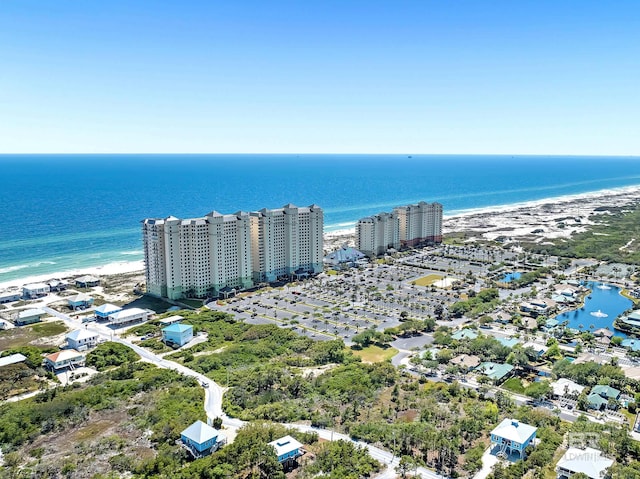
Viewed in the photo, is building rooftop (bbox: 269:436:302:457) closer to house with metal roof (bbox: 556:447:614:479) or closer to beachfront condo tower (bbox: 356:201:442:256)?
house with metal roof (bbox: 556:447:614:479)

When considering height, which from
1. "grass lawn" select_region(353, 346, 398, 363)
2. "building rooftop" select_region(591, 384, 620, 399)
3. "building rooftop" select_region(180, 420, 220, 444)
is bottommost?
"grass lawn" select_region(353, 346, 398, 363)

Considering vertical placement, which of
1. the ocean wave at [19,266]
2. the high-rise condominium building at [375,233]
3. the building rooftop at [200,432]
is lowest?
the building rooftop at [200,432]

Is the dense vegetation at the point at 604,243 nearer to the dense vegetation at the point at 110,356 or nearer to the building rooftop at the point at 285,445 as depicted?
the dense vegetation at the point at 110,356

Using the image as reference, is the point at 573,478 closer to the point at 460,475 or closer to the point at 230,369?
the point at 460,475

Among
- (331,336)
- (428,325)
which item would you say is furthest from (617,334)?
(331,336)

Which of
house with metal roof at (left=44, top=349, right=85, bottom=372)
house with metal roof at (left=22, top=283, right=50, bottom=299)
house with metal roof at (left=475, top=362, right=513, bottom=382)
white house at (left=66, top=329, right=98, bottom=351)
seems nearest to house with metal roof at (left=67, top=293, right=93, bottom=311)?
house with metal roof at (left=22, top=283, right=50, bottom=299)

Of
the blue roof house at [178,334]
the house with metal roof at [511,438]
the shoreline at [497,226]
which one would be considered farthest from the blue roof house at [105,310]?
the house with metal roof at [511,438]

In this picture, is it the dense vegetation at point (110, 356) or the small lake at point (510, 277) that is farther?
the small lake at point (510, 277)
